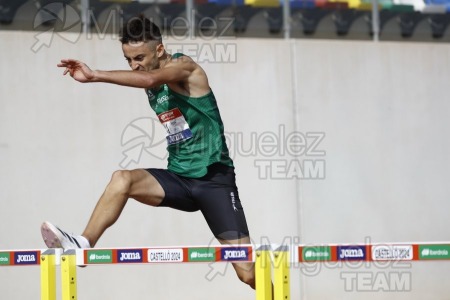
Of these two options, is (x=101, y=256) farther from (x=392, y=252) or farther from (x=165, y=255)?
(x=392, y=252)

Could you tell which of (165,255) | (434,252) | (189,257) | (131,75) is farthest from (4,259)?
(434,252)

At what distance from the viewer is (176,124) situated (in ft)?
15.7

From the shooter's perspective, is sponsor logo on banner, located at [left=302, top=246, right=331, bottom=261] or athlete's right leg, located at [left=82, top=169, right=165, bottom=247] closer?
sponsor logo on banner, located at [left=302, top=246, right=331, bottom=261]

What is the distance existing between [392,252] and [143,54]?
5.73 ft

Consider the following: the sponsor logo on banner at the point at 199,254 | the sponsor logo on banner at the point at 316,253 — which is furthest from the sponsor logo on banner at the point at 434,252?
the sponsor logo on banner at the point at 199,254

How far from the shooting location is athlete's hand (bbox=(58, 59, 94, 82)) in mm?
4105

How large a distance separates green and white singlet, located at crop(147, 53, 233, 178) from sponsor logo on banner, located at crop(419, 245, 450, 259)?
1385 millimetres

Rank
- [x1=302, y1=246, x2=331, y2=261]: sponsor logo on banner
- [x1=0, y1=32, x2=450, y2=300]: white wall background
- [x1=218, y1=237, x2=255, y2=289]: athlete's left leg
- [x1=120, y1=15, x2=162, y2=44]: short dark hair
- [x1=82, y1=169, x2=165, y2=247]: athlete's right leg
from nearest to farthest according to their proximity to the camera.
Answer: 1. [x1=302, y1=246, x2=331, y2=261]: sponsor logo on banner
2. [x1=82, y1=169, x2=165, y2=247]: athlete's right leg
3. [x1=120, y1=15, x2=162, y2=44]: short dark hair
4. [x1=218, y1=237, x2=255, y2=289]: athlete's left leg
5. [x1=0, y1=32, x2=450, y2=300]: white wall background

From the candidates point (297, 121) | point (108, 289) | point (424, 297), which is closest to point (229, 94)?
point (297, 121)

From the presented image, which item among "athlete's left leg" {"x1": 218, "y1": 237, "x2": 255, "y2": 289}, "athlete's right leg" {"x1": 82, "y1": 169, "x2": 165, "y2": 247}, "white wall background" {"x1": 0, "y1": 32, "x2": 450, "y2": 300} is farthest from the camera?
"white wall background" {"x1": 0, "y1": 32, "x2": 450, "y2": 300}

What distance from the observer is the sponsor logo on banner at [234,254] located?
404 centimetres

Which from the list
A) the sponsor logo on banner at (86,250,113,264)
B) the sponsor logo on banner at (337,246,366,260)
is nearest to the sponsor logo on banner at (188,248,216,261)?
the sponsor logo on banner at (86,250,113,264)

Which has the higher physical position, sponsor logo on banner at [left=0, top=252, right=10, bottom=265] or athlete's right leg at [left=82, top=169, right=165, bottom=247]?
→ athlete's right leg at [left=82, top=169, right=165, bottom=247]

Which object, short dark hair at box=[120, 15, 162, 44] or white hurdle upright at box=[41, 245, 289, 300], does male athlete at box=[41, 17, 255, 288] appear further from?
white hurdle upright at box=[41, 245, 289, 300]
